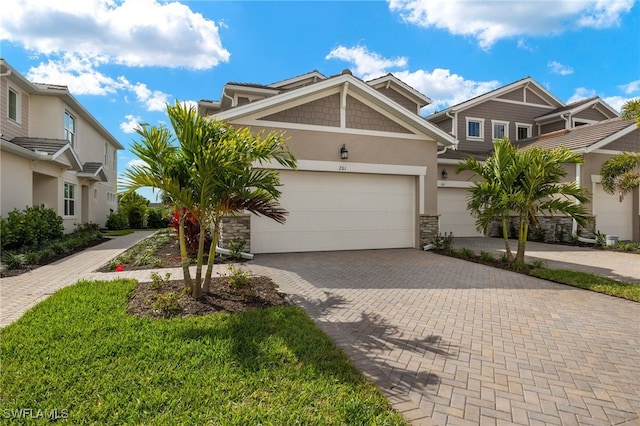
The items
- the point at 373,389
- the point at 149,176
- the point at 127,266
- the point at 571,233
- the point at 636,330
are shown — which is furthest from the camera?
the point at 571,233

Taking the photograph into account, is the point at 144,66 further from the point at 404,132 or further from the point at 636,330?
the point at 636,330

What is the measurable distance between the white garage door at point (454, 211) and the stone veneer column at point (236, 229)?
9.75 metres

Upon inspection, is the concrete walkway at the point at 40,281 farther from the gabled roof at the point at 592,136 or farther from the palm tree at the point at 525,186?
the gabled roof at the point at 592,136

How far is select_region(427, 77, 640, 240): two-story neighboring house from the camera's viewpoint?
14359mm

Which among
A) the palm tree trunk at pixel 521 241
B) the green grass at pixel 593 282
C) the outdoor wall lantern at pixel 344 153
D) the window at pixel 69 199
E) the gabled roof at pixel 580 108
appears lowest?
the green grass at pixel 593 282

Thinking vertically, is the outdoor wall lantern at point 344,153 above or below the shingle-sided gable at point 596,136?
below

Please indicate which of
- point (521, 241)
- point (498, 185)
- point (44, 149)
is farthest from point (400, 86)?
point (44, 149)

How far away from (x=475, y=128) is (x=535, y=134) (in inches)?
176

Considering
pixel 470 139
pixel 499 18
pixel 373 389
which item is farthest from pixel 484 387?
pixel 470 139

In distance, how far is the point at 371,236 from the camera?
11.8 meters

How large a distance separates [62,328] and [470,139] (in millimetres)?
20509

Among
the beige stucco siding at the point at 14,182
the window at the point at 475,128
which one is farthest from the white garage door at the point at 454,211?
the beige stucco siding at the point at 14,182

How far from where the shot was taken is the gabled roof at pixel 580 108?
781 inches

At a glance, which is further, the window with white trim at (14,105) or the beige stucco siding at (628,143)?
the beige stucco siding at (628,143)
